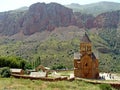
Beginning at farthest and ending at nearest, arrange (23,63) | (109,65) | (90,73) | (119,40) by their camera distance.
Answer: (119,40) < (109,65) < (23,63) < (90,73)

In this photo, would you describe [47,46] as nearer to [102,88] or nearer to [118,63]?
[118,63]

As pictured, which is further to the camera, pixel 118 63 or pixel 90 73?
pixel 118 63

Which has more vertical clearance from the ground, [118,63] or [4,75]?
[4,75]

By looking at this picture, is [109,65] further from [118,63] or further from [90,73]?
[90,73]

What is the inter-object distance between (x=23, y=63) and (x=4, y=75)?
1293 inches

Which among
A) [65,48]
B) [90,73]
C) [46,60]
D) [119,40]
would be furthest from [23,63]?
[119,40]

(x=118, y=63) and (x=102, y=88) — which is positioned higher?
(x=102, y=88)

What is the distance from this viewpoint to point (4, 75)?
139 feet

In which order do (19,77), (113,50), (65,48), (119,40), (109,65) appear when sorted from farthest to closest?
(119,40), (113,50), (65,48), (109,65), (19,77)

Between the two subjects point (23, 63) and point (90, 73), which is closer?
point (90, 73)

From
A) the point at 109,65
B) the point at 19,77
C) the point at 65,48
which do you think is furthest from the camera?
the point at 65,48

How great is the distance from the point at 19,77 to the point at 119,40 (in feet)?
516

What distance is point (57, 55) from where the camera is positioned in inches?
5551

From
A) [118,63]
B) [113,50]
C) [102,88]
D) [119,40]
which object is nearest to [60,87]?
[102,88]
